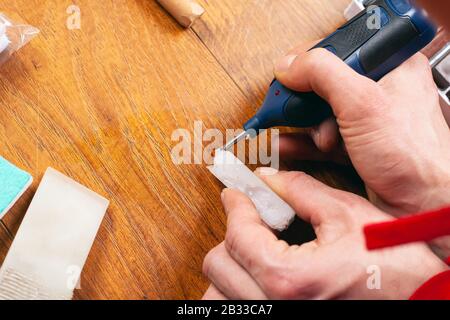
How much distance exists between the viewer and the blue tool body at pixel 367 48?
0.54 meters

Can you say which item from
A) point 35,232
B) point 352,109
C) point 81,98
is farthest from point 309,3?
point 35,232

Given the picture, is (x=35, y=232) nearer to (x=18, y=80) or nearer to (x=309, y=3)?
(x=18, y=80)

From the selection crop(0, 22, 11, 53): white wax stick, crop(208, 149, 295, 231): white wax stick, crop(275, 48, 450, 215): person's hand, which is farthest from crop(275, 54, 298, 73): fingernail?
crop(0, 22, 11, 53): white wax stick

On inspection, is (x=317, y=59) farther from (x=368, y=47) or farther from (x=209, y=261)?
(x=209, y=261)

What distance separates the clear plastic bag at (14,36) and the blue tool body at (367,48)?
0.31 meters

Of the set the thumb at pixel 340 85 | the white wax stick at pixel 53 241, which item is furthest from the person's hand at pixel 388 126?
the white wax stick at pixel 53 241

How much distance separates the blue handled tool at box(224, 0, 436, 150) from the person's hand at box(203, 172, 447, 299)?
→ 108mm

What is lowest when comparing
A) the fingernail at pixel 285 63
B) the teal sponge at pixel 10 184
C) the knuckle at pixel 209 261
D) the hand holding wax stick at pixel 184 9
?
the knuckle at pixel 209 261

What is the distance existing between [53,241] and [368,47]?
1.39 feet

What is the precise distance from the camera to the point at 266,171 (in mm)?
604

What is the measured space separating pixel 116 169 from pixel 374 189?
0.31 m

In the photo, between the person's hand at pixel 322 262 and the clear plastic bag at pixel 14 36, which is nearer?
the person's hand at pixel 322 262

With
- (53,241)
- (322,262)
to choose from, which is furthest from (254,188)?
(53,241)

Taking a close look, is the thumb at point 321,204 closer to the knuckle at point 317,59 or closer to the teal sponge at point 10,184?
the knuckle at point 317,59
